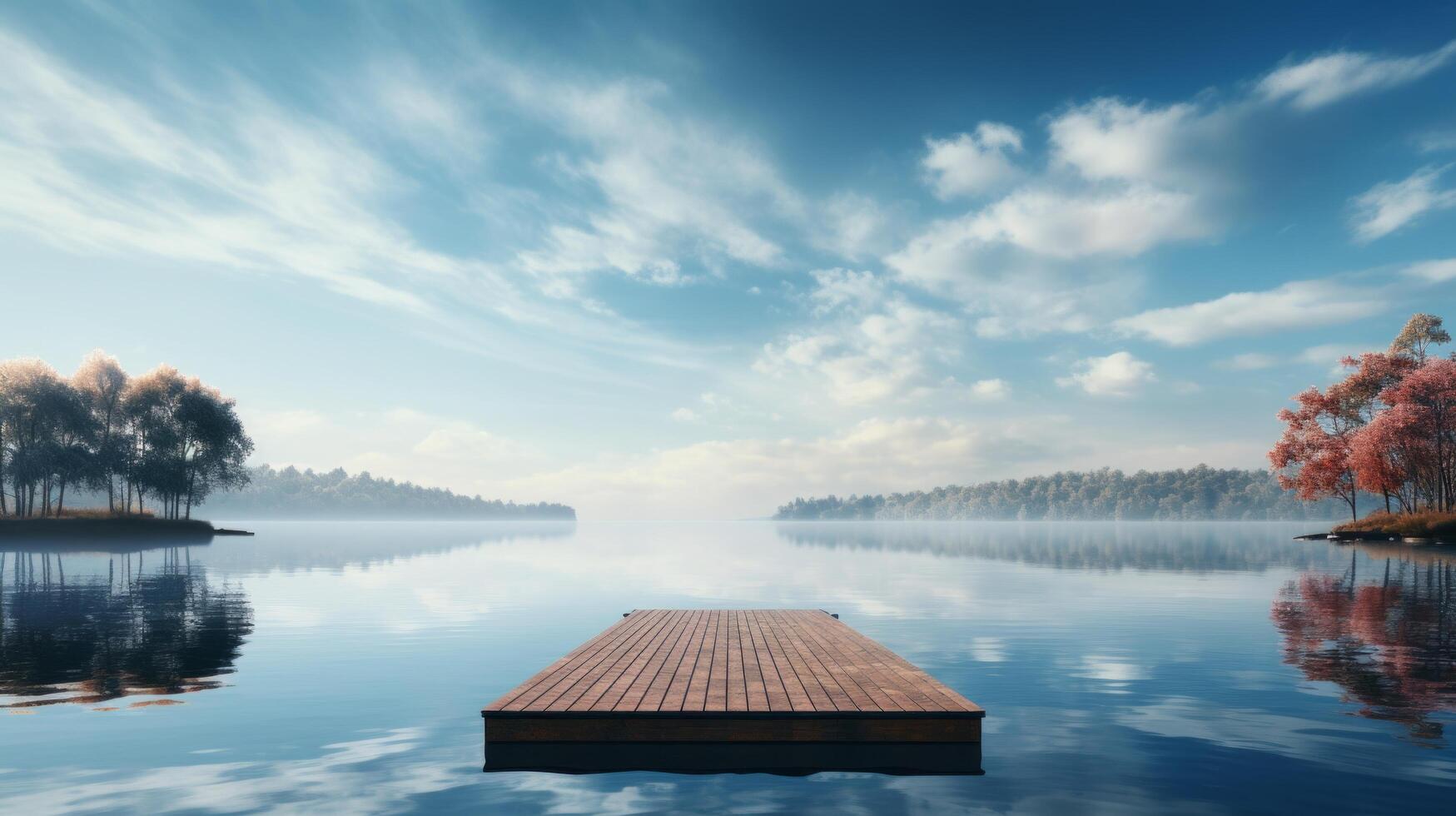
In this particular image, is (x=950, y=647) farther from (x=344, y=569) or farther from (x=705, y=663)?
(x=344, y=569)

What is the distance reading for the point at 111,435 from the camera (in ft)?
274

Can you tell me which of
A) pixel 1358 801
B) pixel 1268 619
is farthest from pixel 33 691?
pixel 1268 619

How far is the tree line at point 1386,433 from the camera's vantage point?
70000 mm

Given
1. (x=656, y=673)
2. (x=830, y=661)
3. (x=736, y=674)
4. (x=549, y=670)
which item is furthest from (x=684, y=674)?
(x=830, y=661)

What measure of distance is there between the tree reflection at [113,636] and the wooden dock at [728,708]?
28.1ft

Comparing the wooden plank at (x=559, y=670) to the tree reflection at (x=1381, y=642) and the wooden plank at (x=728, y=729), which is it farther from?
the tree reflection at (x=1381, y=642)

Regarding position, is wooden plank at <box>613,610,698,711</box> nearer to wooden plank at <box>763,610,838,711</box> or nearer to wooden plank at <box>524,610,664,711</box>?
wooden plank at <box>524,610,664,711</box>

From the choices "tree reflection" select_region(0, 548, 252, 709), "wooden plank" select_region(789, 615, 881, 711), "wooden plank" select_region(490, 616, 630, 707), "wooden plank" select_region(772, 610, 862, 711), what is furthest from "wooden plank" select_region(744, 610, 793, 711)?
"tree reflection" select_region(0, 548, 252, 709)

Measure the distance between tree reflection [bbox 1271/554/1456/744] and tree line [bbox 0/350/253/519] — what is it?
310 ft

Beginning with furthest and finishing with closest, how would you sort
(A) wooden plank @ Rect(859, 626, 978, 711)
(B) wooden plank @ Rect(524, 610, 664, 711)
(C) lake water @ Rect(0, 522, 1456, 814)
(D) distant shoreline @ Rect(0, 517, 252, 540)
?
1. (D) distant shoreline @ Rect(0, 517, 252, 540)
2. (B) wooden plank @ Rect(524, 610, 664, 711)
3. (A) wooden plank @ Rect(859, 626, 978, 711)
4. (C) lake water @ Rect(0, 522, 1456, 814)

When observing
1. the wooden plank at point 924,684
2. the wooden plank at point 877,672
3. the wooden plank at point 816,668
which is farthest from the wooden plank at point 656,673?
the wooden plank at point 924,684

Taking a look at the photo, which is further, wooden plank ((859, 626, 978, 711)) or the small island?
the small island

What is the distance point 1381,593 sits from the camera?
30.5 meters

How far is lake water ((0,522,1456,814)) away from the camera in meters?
9.51
